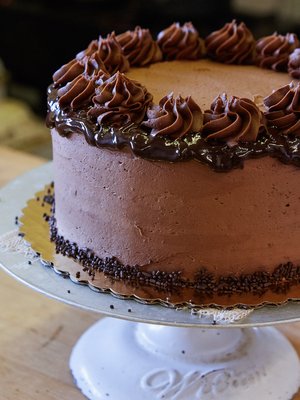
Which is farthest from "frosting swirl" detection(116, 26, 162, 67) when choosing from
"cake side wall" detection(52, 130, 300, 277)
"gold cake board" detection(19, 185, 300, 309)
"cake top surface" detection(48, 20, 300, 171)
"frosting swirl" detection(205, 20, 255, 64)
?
"gold cake board" detection(19, 185, 300, 309)

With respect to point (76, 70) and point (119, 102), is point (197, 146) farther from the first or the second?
point (76, 70)

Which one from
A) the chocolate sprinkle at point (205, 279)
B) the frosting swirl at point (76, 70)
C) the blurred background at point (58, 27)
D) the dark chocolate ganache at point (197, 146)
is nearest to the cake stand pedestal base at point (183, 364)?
the chocolate sprinkle at point (205, 279)

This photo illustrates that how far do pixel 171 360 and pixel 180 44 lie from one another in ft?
2.68

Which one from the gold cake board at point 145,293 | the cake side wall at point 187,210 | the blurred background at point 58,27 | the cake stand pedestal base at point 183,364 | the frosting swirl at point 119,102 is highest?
the frosting swirl at point 119,102

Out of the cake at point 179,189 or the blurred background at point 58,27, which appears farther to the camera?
the blurred background at point 58,27

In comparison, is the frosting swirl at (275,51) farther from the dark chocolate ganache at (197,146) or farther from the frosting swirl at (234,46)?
the dark chocolate ganache at (197,146)

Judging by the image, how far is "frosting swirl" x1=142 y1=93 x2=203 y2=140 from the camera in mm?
1293

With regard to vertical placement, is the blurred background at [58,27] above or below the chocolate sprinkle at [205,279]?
below

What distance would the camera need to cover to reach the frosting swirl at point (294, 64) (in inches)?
64.4

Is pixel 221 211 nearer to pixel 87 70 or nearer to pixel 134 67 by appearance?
pixel 87 70

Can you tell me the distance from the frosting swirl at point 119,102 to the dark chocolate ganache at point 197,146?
0.02 meters

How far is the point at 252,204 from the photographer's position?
1.33 meters

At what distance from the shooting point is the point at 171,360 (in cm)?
159

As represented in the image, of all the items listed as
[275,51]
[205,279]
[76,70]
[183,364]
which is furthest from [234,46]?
[183,364]
